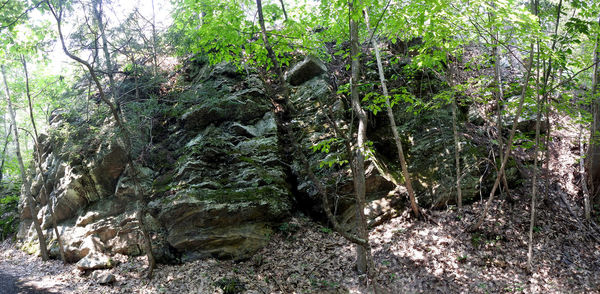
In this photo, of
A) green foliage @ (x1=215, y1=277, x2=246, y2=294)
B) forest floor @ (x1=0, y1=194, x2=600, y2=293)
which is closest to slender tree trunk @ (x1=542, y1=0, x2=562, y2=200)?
forest floor @ (x1=0, y1=194, x2=600, y2=293)

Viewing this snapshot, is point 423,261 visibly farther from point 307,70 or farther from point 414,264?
point 307,70

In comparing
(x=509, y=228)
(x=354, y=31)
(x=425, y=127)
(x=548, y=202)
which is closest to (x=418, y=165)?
(x=425, y=127)

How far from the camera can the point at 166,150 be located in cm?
1114

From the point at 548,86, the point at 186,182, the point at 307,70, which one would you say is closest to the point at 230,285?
the point at 186,182

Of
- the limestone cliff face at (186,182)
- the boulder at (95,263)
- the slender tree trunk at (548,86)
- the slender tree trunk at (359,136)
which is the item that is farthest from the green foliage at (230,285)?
the slender tree trunk at (548,86)

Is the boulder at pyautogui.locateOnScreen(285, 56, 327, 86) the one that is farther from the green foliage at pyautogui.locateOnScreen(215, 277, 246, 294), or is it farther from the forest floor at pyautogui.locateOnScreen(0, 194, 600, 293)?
the green foliage at pyautogui.locateOnScreen(215, 277, 246, 294)

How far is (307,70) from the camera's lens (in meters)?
12.8

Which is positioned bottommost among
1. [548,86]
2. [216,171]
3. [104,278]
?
[104,278]

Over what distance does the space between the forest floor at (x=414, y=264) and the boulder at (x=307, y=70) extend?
262 inches

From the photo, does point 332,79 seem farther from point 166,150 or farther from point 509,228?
point 509,228

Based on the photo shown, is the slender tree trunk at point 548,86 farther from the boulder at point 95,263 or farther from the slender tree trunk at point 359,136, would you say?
the boulder at point 95,263

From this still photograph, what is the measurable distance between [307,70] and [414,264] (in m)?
8.85

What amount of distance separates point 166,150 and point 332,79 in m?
7.25

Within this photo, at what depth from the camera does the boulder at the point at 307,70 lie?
12781 mm
